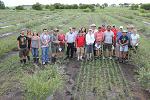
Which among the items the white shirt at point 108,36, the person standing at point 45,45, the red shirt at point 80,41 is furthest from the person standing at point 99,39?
the person standing at point 45,45

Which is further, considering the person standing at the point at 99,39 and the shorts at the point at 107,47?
the shorts at the point at 107,47

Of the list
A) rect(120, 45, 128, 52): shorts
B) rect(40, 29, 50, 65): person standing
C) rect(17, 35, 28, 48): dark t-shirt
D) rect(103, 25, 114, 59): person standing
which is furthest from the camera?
rect(103, 25, 114, 59): person standing

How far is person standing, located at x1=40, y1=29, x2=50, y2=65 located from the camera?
45.8 ft

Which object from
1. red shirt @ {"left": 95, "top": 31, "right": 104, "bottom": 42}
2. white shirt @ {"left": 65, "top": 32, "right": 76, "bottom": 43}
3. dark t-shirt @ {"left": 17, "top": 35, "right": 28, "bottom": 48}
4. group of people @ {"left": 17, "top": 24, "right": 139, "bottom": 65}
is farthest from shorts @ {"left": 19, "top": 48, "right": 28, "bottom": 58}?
red shirt @ {"left": 95, "top": 31, "right": 104, "bottom": 42}

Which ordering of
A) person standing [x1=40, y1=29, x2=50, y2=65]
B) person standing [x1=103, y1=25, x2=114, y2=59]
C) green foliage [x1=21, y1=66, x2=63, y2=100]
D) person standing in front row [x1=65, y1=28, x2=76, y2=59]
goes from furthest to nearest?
person standing in front row [x1=65, y1=28, x2=76, y2=59] → person standing [x1=103, y1=25, x2=114, y2=59] → person standing [x1=40, y1=29, x2=50, y2=65] → green foliage [x1=21, y1=66, x2=63, y2=100]

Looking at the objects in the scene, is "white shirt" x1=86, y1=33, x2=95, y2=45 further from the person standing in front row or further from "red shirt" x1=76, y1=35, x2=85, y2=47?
the person standing in front row

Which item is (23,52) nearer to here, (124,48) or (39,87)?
(124,48)

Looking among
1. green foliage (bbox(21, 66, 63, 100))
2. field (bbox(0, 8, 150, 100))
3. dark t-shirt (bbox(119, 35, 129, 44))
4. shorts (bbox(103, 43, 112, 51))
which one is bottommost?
field (bbox(0, 8, 150, 100))

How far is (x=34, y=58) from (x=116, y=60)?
3641 millimetres

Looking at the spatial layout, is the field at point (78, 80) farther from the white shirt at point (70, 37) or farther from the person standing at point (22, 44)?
the white shirt at point (70, 37)

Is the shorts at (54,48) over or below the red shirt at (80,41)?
below

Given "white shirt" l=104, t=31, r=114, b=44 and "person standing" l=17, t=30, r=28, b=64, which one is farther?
"white shirt" l=104, t=31, r=114, b=44

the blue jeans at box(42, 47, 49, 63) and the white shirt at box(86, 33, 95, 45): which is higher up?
the white shirt at box(86, 33, 95, 45)

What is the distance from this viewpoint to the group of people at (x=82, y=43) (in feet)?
46.2
